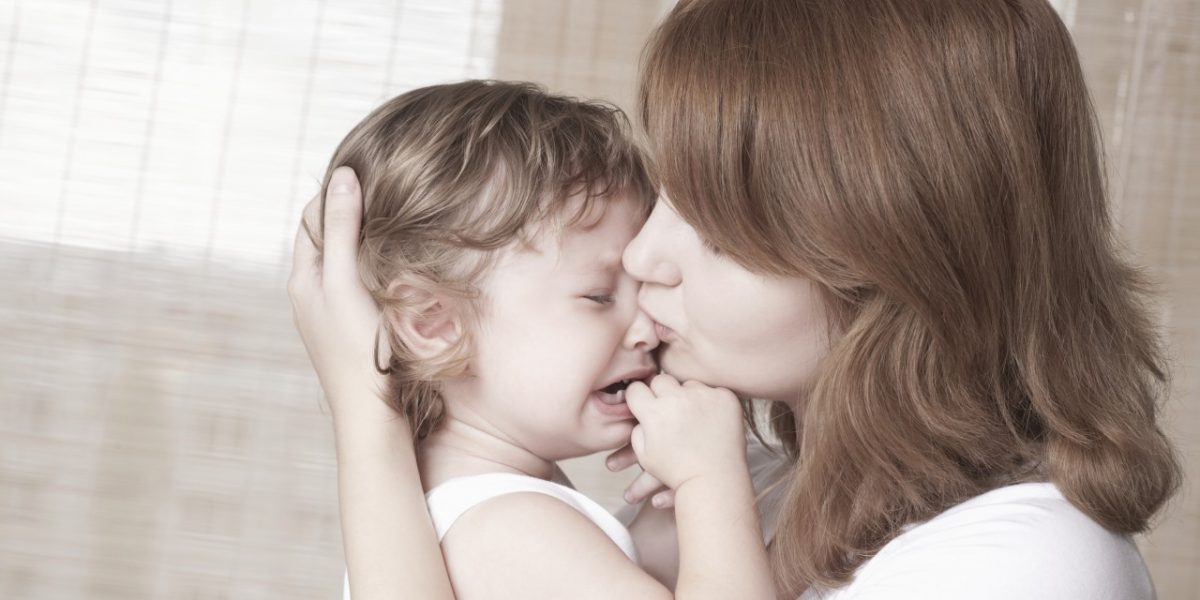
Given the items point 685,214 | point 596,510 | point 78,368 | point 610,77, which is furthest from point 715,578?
point 78,368

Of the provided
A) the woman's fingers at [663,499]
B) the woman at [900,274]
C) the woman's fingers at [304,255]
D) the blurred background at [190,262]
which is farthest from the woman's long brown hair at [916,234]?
the blurred background at [190,262]

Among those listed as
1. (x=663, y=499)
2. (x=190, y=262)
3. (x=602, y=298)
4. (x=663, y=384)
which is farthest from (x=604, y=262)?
(x=190, y=262)

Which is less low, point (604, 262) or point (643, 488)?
point (604, 262)

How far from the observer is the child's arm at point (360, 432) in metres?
1.07

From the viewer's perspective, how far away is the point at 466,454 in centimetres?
124

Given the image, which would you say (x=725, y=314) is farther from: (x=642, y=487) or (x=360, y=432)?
(x=360, y=432)

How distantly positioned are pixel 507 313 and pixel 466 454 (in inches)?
6.3

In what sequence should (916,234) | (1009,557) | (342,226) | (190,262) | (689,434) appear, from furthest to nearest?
(190,262), (342,226), (689,434), (916,234), (1009,557)

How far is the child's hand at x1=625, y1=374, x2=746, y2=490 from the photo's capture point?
3.56 ft

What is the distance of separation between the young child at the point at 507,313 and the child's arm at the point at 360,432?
0.02 meters

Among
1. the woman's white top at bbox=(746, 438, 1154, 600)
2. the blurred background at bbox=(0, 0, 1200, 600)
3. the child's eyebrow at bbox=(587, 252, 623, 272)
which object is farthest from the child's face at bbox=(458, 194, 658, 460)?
the blurred background at bbox=(0, 0, 1200, 600)

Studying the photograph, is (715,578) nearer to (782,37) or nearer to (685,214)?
(685,214)

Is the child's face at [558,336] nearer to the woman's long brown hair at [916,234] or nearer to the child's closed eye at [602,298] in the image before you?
the child's closed eye at [602,298]

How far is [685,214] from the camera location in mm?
1076
